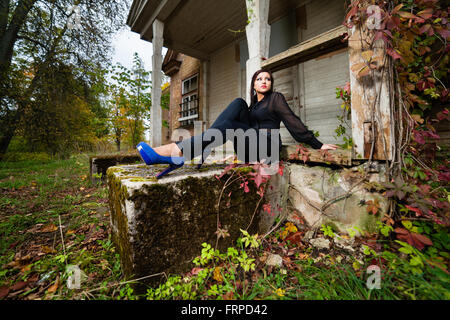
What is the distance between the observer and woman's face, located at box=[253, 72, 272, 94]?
69.1 inches

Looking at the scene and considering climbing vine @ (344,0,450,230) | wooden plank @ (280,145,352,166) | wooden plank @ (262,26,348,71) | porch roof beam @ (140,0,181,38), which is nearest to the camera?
climbing vine @ (344,0,450,230)

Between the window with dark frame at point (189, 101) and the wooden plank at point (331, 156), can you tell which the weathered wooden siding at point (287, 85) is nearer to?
the wooden plank at point (331, 156)

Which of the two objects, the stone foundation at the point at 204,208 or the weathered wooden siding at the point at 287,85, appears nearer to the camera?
the stone foundation at the point at 204,208

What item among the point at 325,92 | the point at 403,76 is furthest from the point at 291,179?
the point at 325,92

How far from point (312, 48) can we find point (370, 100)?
71 centimetres

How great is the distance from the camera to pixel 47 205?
213 centimetres

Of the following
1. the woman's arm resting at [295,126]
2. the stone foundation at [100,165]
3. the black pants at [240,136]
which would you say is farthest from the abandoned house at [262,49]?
the stone foundation at [100,165]

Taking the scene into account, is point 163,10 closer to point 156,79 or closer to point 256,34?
point 156,79

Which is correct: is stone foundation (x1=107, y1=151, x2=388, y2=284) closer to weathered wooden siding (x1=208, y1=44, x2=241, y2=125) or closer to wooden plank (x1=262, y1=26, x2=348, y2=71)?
wooden plank (x1=262, y1=26, x2=348, y2=71)

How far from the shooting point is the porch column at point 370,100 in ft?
3.89

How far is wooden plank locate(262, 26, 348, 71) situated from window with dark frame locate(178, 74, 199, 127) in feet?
14.6

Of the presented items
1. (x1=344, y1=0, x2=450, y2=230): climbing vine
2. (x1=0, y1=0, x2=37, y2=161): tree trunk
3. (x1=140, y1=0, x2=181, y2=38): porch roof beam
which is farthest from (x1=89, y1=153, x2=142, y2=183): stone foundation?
(x1=0, y1=0, x2=37, y2=161): tree trunk

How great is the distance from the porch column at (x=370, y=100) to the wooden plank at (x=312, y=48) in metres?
0.13

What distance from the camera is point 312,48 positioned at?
1.56 metres
